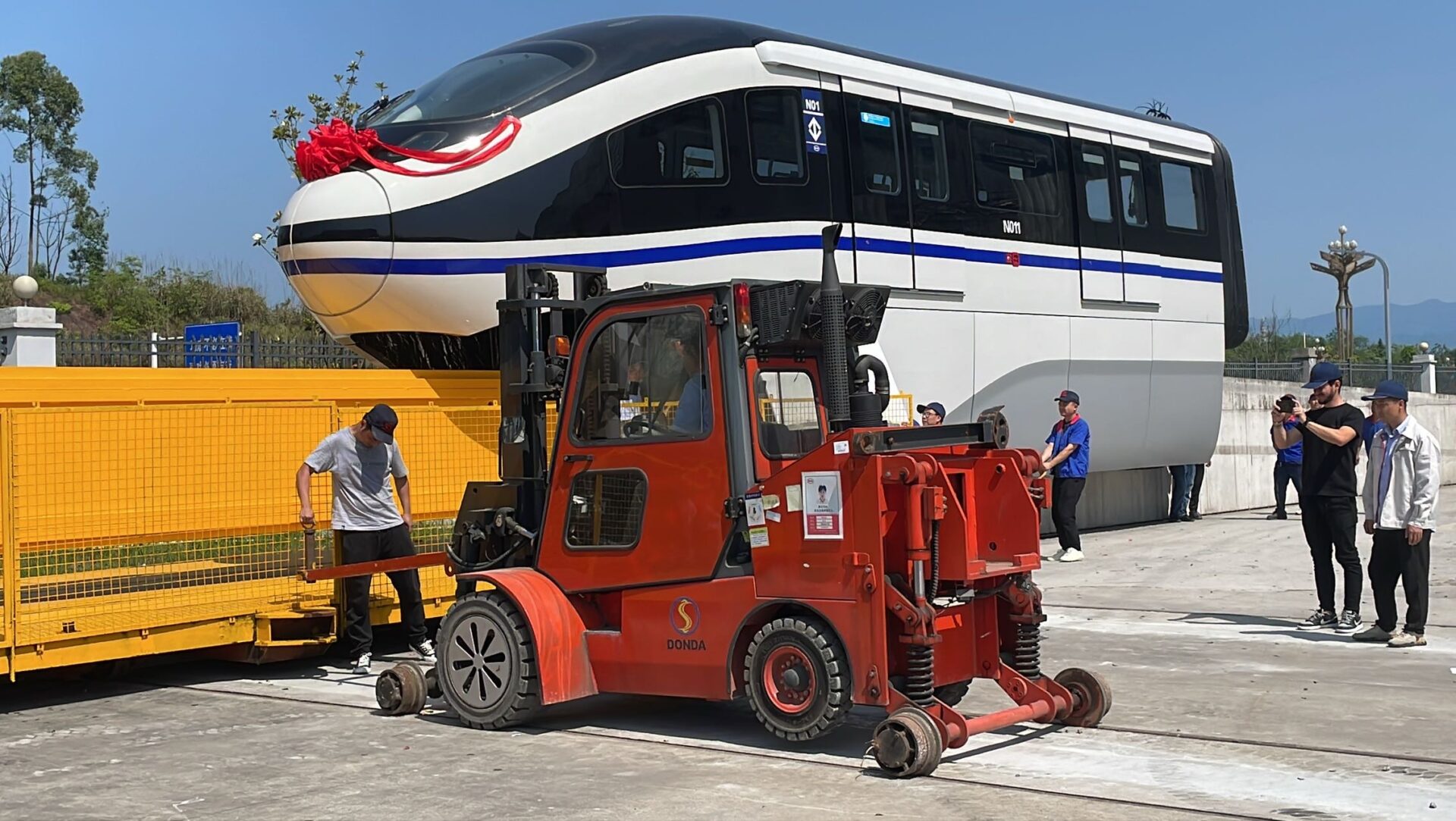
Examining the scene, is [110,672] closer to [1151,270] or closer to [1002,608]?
[1002,608]

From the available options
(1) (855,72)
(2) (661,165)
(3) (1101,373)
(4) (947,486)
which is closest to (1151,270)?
(3) (1101,373)

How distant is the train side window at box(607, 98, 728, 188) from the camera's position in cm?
1193

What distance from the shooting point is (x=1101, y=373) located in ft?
58.3

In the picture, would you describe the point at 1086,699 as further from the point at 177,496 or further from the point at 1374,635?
the point at 177,496

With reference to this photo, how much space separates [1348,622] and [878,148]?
5963mm

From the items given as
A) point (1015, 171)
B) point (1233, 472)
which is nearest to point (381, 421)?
point (1015, 171)

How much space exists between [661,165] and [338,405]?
10.5 ft

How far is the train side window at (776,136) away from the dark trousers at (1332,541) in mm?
4905

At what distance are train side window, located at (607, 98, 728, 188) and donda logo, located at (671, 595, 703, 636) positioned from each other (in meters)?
5.02

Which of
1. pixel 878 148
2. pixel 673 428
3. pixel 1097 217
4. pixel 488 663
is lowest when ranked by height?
pixel 488 663

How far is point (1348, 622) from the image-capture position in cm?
1096

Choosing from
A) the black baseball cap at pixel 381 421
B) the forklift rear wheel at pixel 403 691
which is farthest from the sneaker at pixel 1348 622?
the black baseball cap at pixel 381 421

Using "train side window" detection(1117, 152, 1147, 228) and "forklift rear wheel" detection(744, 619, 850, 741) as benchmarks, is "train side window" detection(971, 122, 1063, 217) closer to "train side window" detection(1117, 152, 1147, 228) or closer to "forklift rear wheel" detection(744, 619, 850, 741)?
"train side window" detection(1117, 152, 1147, 228)

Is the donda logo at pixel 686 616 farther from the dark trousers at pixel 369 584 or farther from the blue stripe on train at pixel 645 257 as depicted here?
the blue stripe on train at pixel 645 257
